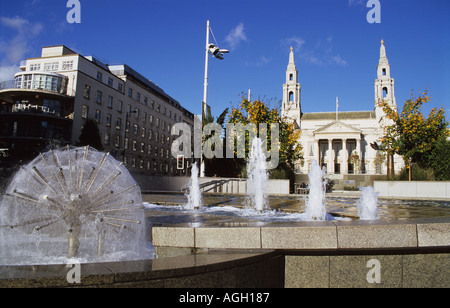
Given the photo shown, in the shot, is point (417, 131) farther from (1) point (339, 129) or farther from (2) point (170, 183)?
(1) point (339, 129)

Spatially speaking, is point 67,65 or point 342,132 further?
point 342,132

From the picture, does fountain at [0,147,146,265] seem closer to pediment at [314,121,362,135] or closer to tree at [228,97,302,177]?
tree at [228,97,302,177]

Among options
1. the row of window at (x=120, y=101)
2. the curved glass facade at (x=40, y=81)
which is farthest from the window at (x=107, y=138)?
the curved glass facade at (x=40, y=81)

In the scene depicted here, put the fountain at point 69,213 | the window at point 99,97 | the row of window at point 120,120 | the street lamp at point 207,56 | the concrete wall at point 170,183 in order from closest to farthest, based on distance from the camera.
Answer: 1. the fountain at point 69,213
2. the concrete wall at point 170,183
3. the street lamp at point 207,56
4. the row of window at point 120,120
5. the window at point 99,97

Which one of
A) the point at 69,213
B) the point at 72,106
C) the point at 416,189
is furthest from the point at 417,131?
the point at 72,106

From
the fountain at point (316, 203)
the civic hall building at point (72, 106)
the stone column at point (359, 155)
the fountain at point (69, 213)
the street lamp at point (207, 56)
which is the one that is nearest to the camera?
the fountain at point (69, 213)

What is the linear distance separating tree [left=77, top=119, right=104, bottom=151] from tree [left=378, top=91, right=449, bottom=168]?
34149 mm

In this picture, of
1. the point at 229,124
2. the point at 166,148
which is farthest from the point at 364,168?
the point at 229,124

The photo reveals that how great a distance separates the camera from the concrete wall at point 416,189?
1656 centimetres

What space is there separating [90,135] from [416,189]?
36.7 meters

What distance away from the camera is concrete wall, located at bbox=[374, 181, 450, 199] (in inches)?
652

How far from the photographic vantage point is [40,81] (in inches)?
1544

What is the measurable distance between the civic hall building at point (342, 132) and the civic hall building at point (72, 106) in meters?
33.7

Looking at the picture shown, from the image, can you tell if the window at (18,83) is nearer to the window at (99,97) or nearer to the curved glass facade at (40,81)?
the curved glass facade at (40,81)
